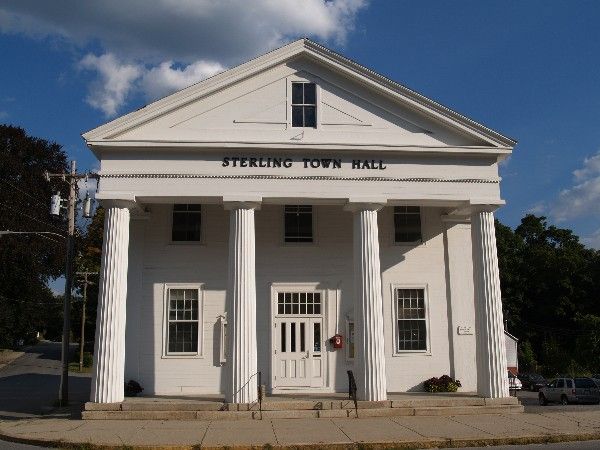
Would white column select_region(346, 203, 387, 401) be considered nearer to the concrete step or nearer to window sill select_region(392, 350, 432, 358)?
the concrete step

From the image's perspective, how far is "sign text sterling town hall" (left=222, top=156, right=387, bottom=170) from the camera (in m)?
18.1

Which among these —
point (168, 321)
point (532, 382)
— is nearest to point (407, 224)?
point (168, 321)

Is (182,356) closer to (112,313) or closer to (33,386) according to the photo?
(112,313)

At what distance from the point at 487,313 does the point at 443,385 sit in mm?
2992

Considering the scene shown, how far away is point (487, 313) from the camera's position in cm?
1819

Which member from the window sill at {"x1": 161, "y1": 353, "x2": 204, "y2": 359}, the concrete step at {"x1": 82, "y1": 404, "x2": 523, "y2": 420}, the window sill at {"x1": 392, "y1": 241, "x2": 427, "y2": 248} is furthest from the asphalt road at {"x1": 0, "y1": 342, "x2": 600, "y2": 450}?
the window sill at {"x1": 392, "y1": 241, "x2": 427, "y2": 248}

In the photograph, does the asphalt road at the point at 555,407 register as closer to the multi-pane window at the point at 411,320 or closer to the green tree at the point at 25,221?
the multi-pane window at the point at 411,320

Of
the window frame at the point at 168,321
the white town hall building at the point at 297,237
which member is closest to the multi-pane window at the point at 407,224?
the white town hall building at the point at 297,237

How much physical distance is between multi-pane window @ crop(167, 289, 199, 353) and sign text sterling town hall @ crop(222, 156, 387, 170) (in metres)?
4.74

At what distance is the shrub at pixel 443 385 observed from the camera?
1950 cm

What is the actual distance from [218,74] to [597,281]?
57.1 m

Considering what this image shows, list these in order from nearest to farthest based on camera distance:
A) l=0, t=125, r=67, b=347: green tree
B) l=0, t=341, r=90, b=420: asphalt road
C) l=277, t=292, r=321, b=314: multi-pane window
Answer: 1. l=277, t=292, r=321, b=314: multi-pane window
2. l=0, t=341, r=90, b=420: asphalt road
3. l=0, t=125, r=67, b=347: green tree

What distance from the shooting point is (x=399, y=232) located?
68.9ft

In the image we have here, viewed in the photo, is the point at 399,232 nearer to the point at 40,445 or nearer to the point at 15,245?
the point at 40,445
